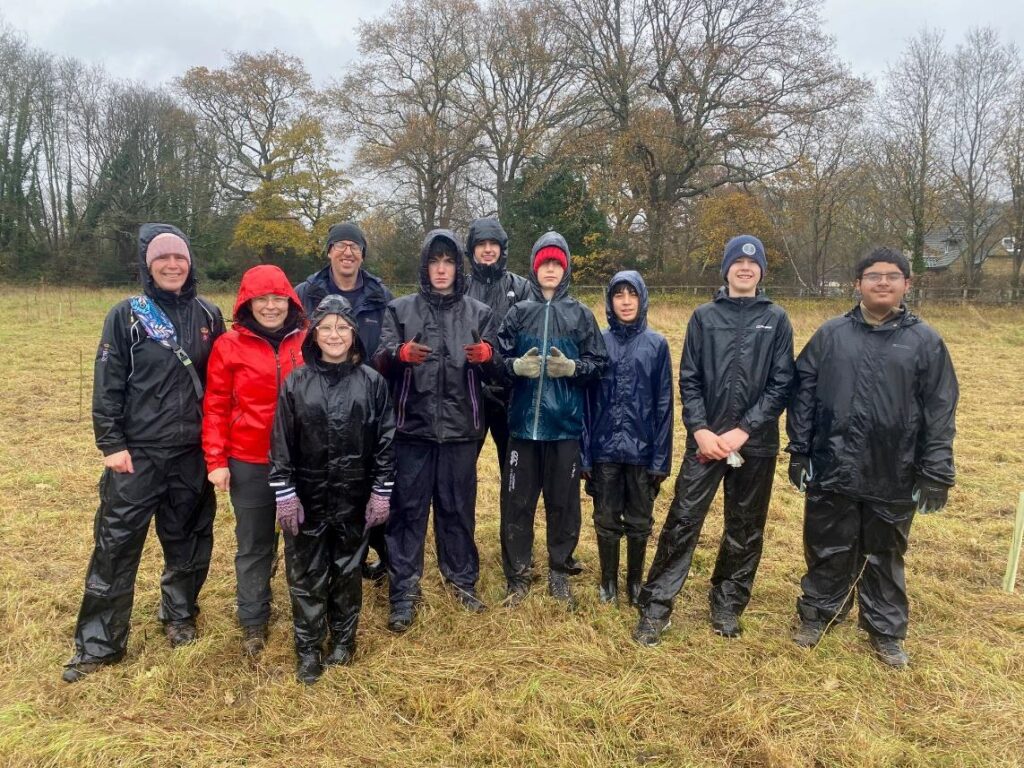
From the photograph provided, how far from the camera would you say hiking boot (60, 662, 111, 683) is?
3066 millimetres

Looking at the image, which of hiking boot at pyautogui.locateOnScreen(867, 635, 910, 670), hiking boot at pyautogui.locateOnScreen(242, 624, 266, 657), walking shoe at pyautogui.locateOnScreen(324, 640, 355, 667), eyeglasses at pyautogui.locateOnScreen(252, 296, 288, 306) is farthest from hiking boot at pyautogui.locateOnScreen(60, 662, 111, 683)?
hiking boot at pyautogui.locateOnScreen(867, 635, 910, 670)

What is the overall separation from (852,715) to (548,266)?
2724mm

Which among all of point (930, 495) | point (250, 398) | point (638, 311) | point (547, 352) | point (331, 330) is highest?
point (638, 311)

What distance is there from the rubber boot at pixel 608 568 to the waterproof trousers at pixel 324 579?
1480 mm

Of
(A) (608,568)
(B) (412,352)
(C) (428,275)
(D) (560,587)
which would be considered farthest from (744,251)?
(D) (560,587)

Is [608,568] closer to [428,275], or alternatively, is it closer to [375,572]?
[375,572]

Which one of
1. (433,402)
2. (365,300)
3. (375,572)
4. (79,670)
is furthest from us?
(375,572)

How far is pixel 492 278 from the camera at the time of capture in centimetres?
435

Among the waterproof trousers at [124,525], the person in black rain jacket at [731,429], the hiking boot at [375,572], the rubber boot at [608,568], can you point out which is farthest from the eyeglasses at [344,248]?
the rubber boot at [608,568]

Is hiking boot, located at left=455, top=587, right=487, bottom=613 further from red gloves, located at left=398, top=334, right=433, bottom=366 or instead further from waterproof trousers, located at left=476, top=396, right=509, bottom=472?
red gloves, located at left=398, top=334, right=433, bottom=366

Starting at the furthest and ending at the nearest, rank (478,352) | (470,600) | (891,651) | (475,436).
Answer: (470,600)
(475,436)
(478,352)
(891,651)

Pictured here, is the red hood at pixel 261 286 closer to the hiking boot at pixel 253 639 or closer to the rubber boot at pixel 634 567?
the hiking boot at pixel 253 639

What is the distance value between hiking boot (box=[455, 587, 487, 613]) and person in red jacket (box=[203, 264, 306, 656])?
1.13 m

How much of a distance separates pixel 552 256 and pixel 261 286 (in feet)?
5.41
